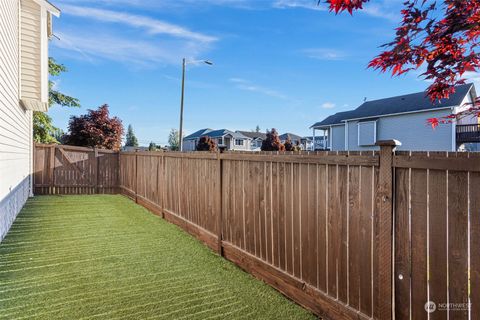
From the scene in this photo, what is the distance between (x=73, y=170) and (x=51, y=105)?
18.1 feet

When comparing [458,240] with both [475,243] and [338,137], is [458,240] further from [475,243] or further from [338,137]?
[338,137]

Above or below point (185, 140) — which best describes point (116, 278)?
below

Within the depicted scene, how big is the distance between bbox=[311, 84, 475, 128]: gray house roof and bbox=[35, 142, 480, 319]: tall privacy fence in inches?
721

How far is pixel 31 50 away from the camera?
734 cm

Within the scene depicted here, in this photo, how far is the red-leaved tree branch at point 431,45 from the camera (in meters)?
2.46

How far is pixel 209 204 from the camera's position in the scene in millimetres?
4508

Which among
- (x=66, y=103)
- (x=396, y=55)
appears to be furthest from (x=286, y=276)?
(x=66, y=103)

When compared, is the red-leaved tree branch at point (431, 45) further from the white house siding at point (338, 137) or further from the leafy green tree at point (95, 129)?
the white house siding at point (338, 137)

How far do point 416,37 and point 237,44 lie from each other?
14929 millimetres

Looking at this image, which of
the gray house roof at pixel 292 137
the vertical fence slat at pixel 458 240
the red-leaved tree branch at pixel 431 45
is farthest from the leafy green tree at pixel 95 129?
the gray house roof at pixel 292 137

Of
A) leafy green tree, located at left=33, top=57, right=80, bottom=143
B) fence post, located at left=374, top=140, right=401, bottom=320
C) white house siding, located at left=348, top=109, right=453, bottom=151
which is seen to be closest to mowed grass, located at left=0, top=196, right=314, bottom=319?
fence post, located at left=374, top=140, right=401, bottom=320

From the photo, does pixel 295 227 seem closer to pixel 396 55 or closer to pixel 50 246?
pixel 396 55

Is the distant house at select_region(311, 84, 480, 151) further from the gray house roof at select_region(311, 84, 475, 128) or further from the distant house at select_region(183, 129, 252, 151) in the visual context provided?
the distant house at select_region(183, 129, 252, 151)

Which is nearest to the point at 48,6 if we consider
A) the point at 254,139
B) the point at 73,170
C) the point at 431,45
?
the point at 73,170
